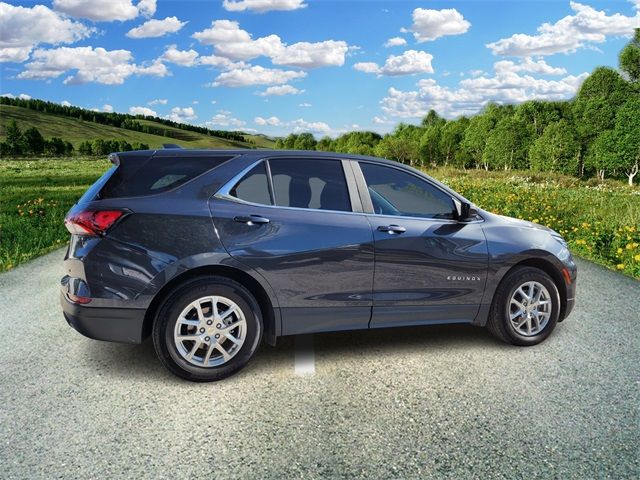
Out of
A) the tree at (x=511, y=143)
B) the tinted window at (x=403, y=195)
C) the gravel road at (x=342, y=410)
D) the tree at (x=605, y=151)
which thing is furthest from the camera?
the tree at (x=511, y=143)

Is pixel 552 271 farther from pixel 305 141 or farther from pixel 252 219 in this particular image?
pixel 305 141

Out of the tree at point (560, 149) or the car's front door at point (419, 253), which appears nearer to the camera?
the car's front door at point (419, 253)

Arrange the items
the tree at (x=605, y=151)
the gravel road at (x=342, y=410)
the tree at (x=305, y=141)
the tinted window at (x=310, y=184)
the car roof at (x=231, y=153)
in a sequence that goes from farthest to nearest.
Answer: the tree at (x=305, y=141)
the tree at (x=605, y=151)
the tinted window at (x=310, y=184)
the car roof at (x=231, y=153)
the gravel road at (x=342, y=410)

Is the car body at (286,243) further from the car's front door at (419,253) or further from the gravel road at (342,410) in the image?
the gravel road at (342,410)

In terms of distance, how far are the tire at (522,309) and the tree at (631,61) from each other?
57119 mm

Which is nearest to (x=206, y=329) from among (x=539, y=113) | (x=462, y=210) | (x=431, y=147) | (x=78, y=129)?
(x=462, y=210)

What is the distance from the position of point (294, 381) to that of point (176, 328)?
923mm

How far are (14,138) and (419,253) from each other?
11750 centimetres

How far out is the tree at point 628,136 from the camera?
4784 centimetres

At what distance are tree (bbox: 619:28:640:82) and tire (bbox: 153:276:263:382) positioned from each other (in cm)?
5905

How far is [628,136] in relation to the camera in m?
48.1

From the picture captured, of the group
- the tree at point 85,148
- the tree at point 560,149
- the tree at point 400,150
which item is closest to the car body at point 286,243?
the tree at point 560,149

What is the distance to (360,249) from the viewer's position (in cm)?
460

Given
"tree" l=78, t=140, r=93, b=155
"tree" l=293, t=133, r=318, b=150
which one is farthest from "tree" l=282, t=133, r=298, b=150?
"tree" l=78, t=140, r=93, b=155
